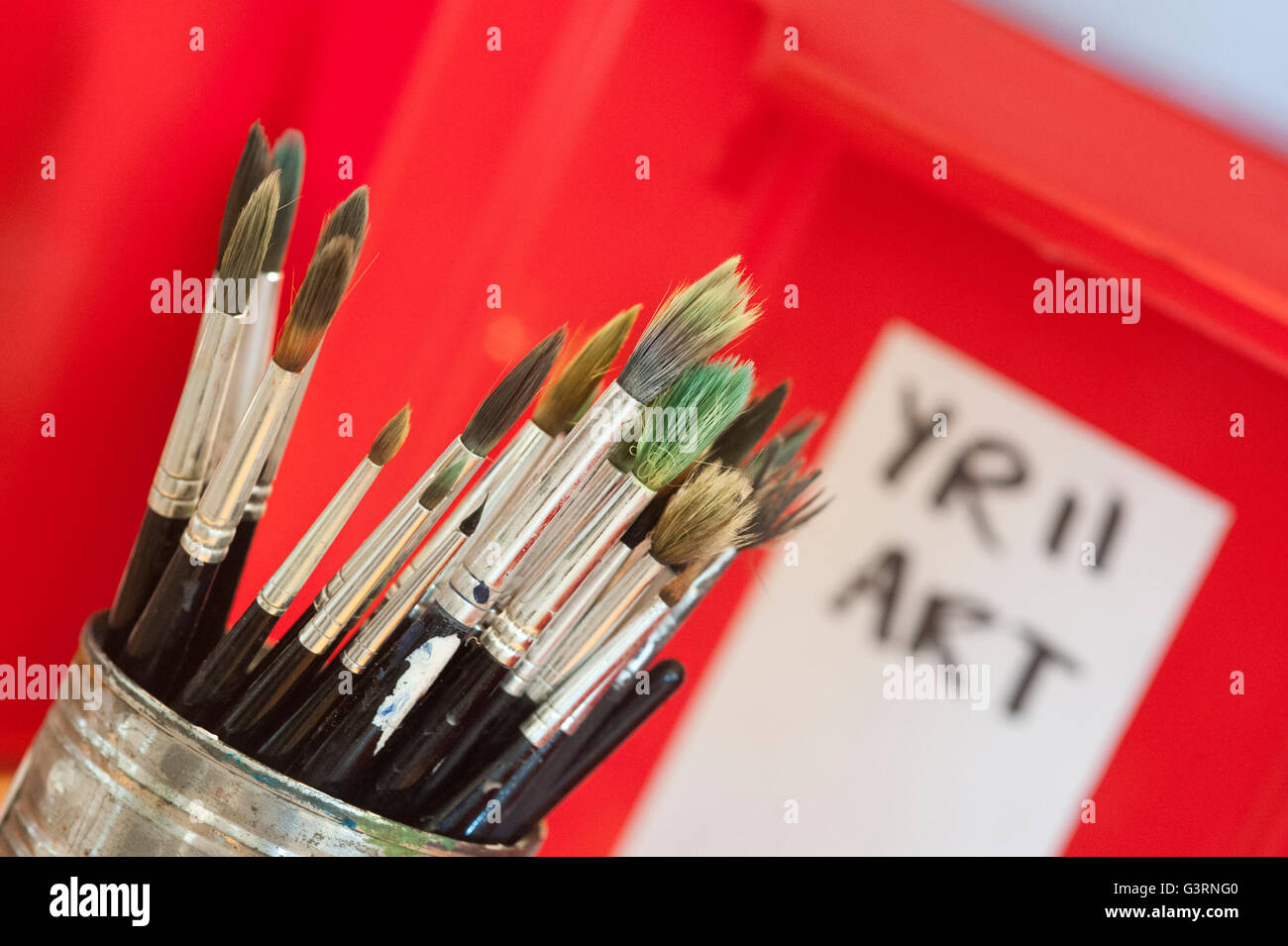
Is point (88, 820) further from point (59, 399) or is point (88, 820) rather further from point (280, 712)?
point (59, 399)

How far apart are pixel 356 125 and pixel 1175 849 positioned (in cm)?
68

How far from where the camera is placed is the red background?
55cm

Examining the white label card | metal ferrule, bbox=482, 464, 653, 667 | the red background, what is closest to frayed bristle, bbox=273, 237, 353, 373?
metal ferrule, bbox=482, 464, 653, 667

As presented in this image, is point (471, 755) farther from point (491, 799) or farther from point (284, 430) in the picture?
point (284, 430)

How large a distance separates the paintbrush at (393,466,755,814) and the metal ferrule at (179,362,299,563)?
0.10 metres

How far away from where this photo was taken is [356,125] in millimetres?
686

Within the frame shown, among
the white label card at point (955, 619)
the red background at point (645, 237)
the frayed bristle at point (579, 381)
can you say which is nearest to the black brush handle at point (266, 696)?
the frayed bristle at point (579, 381)

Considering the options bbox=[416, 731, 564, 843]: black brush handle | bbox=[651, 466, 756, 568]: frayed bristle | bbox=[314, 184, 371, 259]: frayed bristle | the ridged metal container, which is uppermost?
bbox=[314, 184, 371, 259]: frayed bristle

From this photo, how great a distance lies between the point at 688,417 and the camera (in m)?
0.35

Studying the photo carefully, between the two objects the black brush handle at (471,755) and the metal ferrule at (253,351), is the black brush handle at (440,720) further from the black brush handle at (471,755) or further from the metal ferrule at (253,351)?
the metal ferrule at (253,351)

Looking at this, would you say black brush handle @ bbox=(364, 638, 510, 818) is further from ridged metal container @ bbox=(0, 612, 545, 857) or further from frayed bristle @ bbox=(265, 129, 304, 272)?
frayed bristle @ bbox=(265, 129, 304, 272)

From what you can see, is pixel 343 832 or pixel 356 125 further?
pixel 356 125

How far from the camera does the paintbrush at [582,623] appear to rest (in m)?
0.35
